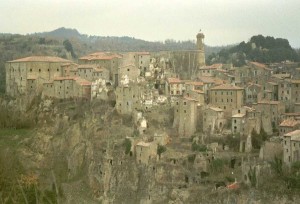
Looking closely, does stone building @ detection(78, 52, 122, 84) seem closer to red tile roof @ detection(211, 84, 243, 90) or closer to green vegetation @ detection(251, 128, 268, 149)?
red tile roof @ detection(211, 84, 243, 90)

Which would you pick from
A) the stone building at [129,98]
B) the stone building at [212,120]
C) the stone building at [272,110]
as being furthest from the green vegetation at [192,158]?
the stone building at [129,98]

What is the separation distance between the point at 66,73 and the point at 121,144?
13.3m

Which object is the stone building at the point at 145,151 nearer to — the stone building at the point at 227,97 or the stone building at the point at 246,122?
the stone building at the point at 246,122

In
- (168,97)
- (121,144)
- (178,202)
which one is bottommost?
(178,202)

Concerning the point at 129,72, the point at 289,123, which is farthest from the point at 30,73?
the point at 289,123

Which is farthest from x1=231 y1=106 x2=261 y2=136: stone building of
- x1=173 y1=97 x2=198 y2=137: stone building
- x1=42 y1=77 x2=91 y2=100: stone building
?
x1=42 y1=77 x2=91 y2=100: stone building

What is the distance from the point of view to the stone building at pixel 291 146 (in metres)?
40.9

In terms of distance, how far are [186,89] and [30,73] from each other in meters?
14.7

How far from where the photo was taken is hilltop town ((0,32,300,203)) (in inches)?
1699

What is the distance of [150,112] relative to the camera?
162 feet

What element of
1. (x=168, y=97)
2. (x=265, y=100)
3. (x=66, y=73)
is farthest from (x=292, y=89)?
(x=66, y=73)

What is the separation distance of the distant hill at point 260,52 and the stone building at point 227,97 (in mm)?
18679

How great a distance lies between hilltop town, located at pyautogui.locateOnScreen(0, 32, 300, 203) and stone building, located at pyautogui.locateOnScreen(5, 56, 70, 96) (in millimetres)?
91

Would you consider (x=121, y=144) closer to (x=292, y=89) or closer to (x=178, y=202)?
(x=178, y=202)
